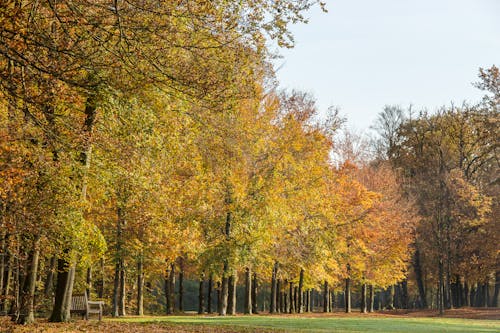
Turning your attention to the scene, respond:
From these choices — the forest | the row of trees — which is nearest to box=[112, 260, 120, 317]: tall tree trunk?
the forest

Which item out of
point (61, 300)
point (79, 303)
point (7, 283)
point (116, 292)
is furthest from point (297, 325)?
point (116, 292)

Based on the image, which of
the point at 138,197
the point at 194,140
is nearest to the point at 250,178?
the point at 194,140

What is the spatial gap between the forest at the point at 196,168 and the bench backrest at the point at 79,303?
3.46 ft

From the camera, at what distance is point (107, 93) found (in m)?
10.6

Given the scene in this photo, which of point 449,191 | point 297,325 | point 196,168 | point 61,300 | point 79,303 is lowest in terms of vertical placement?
point 297,325

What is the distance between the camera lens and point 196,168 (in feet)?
64.5

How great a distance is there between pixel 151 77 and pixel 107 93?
125 cm

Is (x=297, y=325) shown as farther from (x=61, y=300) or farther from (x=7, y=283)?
(x=7, y=283)

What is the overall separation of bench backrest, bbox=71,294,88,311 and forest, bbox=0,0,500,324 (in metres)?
1.06

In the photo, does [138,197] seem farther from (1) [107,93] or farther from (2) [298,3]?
(2) [298,3]

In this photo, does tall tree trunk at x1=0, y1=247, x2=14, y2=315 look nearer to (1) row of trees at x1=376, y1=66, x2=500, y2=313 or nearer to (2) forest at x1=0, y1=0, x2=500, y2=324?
(2) forest at x1=0, y1=0, x2=500, y2=324

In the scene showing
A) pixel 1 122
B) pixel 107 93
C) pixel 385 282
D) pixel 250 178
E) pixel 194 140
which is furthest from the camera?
pixel 385 282

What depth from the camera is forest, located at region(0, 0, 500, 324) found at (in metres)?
9.85

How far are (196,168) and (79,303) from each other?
5.84 m
